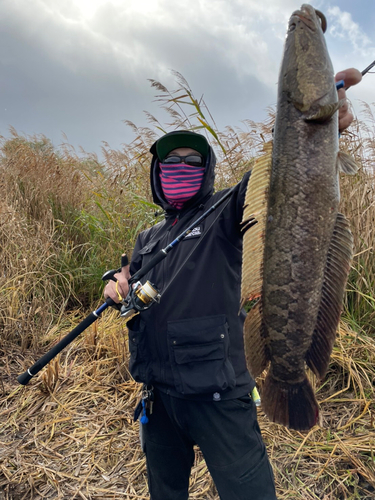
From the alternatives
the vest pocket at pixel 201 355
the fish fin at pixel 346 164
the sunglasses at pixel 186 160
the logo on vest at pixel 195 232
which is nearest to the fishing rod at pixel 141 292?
the logo on vest at pixel 195 232

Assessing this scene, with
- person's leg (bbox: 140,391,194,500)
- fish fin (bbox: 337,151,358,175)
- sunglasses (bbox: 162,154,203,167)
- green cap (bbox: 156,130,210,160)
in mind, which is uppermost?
green cap (bbox: 156,130,210,160)

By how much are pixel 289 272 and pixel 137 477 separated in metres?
2.34

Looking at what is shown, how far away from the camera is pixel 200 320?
1761 millimetres

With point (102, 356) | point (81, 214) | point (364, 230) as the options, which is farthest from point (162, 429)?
point (81, 214)

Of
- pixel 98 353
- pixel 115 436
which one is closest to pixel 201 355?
pixel 115 436

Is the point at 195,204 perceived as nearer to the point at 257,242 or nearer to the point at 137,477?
the point at 257,242

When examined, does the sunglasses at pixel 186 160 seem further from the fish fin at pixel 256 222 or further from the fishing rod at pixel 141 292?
the fish fin at pixel 256 222

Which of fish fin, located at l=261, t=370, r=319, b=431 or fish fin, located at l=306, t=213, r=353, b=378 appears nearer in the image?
fish fin, located at l=306, t=213, r=353, b=378

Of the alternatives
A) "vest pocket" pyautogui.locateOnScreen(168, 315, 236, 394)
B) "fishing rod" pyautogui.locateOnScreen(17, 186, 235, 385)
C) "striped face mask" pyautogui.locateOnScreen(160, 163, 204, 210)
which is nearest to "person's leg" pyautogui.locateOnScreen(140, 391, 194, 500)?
"vest pocket" pyautogui.locateOnScreen(168, 315, 236, 394)

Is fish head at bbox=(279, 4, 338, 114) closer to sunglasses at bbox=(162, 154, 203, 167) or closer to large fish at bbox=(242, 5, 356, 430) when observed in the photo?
large fish at bbox=(242, 5, 356, 430)

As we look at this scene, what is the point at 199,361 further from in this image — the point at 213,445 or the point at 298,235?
the point at 298,235

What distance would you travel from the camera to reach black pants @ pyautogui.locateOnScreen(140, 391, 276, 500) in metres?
1.68

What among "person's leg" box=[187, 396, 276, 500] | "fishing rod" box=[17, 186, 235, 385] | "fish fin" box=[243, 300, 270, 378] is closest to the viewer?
"fish fin" box=[243, 300, 270, 378]

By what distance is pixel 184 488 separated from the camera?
200 centimetres
